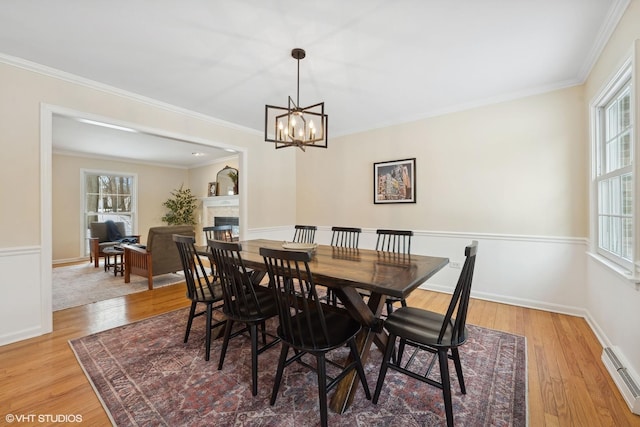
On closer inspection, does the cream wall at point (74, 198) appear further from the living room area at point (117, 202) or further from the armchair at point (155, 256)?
the armchair at point (155, 256)

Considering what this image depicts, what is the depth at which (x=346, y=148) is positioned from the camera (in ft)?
15.5

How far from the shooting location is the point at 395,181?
4.18m

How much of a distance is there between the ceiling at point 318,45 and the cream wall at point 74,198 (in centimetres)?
462

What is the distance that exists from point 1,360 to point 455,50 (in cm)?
451

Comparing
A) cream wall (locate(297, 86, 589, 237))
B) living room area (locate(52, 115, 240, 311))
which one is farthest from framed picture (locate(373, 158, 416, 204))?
living room area (locate(52, 115, 240, 311))

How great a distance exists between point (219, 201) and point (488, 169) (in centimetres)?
602

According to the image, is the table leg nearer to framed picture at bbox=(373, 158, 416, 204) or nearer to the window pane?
the window pane

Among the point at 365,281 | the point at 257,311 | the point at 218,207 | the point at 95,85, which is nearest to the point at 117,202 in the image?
the point at 218,207

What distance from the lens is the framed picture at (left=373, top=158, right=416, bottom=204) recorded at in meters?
4.04

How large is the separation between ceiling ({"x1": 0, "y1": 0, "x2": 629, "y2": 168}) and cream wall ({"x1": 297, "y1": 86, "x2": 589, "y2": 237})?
34 cm

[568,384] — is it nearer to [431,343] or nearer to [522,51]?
[431,343]

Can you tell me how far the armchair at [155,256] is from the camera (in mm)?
4036

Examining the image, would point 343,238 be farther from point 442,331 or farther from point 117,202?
point 117,202

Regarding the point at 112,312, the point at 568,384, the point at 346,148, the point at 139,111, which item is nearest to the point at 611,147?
the point at 568,384
